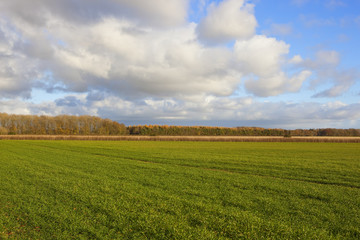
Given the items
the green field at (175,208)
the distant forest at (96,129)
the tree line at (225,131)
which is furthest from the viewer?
the distant forest at (96,129)

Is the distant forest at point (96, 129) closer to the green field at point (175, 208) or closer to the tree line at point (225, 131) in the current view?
the tree line at point (225, 131)

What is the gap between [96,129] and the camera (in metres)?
166

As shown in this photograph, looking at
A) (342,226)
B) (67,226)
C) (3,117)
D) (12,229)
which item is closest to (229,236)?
(342,226)

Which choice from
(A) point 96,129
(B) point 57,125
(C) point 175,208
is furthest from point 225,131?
(C) point 175,208

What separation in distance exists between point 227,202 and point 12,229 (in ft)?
26.5

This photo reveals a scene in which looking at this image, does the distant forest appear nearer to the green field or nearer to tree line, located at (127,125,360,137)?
tree line, located at (127,125,360,137)

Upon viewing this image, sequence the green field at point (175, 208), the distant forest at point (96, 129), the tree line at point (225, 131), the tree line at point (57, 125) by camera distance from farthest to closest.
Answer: the tree line at point (57, 125)
the distant forest at point (96, 129)
the tree line at point (225, 131)
the green field at point (175, 208)

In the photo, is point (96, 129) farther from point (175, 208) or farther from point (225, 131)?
point (175, 208)

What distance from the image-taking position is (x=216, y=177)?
16094mm

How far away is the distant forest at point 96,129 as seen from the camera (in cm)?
14488

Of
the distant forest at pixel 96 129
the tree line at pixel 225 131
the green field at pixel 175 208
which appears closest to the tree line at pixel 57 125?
the distant forest at pixel 96 129

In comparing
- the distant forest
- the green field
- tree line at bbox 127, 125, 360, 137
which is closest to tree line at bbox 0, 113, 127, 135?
the distant forest

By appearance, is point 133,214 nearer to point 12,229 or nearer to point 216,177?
point 12,229

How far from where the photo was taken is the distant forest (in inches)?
5704
